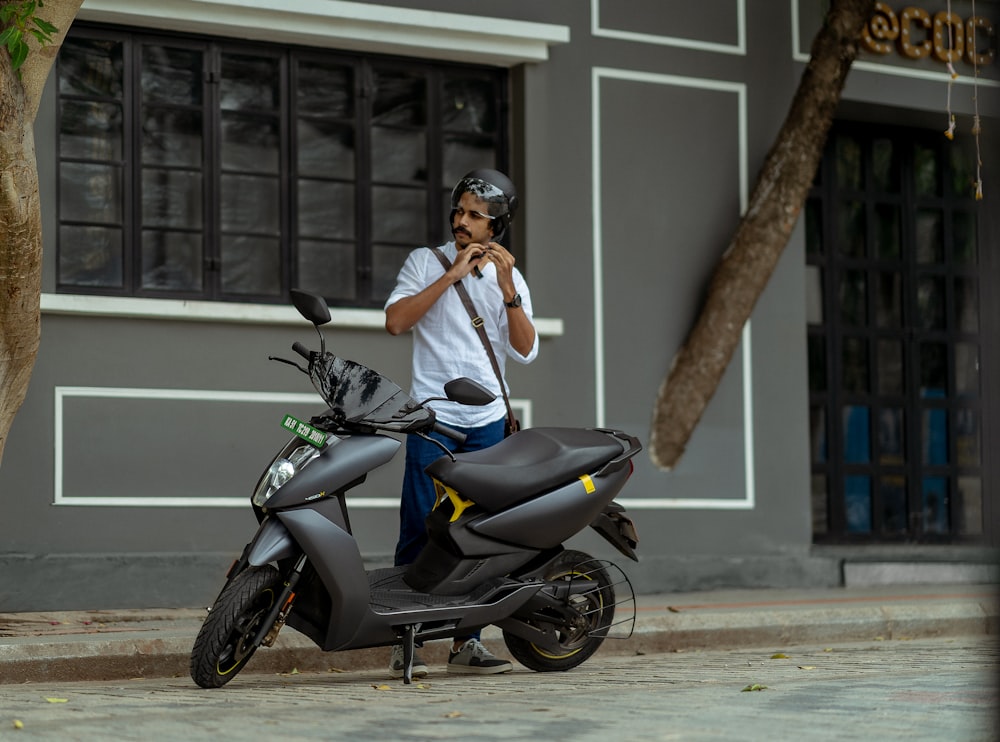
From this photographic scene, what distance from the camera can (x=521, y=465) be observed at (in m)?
6.03

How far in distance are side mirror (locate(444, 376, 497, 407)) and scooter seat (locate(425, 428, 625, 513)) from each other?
0.33 m

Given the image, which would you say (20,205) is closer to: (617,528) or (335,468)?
(335,468)

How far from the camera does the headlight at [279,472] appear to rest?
18.4ft

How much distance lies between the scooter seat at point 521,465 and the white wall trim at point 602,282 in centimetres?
347

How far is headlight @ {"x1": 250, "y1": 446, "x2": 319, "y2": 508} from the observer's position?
5609mm

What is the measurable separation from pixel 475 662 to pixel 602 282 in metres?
3.90

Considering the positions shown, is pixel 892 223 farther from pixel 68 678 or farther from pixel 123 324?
pixel 68 678

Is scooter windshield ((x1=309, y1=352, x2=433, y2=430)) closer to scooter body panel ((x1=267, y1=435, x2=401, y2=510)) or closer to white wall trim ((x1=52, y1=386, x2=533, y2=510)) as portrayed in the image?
scooter body panel ((x1=267, y1=435, x2=401, y2=510))

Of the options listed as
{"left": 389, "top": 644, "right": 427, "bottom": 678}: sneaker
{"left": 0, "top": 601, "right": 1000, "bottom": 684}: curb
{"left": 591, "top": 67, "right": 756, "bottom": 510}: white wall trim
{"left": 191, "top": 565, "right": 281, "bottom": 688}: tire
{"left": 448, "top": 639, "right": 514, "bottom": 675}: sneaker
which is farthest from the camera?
{"left": 591, "top": 67, "right": 756, "bottom": 510}: white wall trim

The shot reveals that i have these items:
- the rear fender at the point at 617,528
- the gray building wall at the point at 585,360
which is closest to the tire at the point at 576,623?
the rear fender at the point at 617,528

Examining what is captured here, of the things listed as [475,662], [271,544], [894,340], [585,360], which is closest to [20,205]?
[271,544]

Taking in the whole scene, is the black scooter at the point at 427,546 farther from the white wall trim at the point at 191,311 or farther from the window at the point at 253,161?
the window at the point at 253,161

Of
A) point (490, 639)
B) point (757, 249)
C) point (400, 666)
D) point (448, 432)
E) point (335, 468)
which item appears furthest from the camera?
point (757, 249)

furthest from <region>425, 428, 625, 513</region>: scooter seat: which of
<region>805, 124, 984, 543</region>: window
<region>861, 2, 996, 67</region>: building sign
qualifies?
<region>861, 2, 996, 67</region>: building sign
